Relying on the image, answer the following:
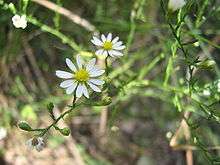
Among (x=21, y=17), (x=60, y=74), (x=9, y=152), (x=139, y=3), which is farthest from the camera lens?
(x=9, y=152)

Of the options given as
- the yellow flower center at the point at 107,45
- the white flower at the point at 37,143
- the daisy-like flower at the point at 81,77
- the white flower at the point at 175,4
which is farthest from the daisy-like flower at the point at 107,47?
the white flower at the point at 37,143

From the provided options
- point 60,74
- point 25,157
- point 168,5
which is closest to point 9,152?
point 25,157

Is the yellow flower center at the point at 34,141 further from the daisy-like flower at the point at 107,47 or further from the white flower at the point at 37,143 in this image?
the daisy-like flower at the point at 107,47

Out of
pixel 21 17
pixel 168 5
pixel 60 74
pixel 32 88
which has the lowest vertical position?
pixel 60 74

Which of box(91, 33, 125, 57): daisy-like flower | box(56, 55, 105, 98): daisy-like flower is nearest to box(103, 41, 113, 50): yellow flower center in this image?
box(91, 33, 125, 57): daisy-like flower

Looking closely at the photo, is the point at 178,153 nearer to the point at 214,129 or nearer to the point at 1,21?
the point at 214,129

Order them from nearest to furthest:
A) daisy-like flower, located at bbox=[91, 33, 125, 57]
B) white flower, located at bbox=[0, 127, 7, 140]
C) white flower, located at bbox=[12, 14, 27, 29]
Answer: daisy-like flower, located at bbox=[91, 33, 125, 57], white flower, located at bbox=[12, 14, 27, 29], white flower, located at bbox=[0, 127, 7, 140]

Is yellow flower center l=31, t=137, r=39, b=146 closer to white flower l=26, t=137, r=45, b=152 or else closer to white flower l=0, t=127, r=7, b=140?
white flower l=26, t=137, r=45, b=152
